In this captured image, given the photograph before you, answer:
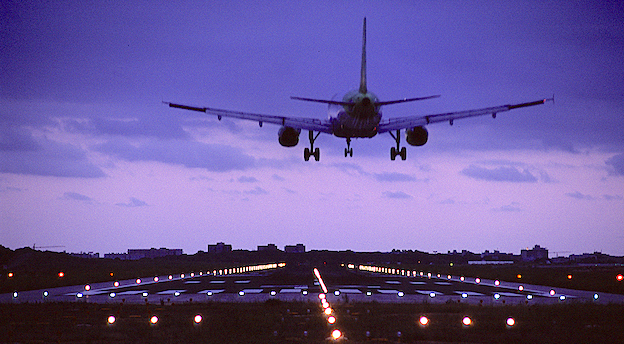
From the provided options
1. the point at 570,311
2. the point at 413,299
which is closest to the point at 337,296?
the point at 413,299

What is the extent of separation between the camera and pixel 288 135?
4150 centimetres

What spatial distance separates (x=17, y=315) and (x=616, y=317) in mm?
28595

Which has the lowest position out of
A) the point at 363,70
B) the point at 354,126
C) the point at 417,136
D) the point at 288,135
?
the point at 354,126

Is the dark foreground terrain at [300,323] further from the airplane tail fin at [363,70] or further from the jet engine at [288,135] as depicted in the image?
the airplane tail fin at [363,70]

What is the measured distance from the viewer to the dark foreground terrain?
2308 centimetres

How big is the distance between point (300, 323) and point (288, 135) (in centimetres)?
1676

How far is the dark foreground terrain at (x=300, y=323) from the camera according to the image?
23078 millimetres

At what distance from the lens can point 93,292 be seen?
1863 inches

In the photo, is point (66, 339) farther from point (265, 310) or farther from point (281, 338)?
point (265, 310)

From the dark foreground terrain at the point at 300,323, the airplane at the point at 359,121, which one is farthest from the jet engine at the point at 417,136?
the dark foreground terrain at the point at 300,323

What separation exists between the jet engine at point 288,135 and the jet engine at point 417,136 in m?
7.49

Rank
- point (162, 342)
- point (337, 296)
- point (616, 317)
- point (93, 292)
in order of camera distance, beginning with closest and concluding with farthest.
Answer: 1. point (162, 342)
2. point (616, 317)
3. point (337, 296)
4. point (93, 292)

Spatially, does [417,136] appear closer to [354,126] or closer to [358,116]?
[354,126]

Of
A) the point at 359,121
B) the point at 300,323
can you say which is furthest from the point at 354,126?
the point at 300,323
